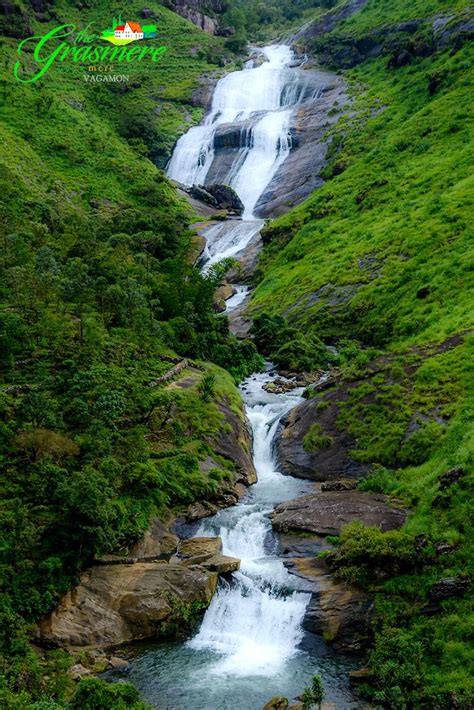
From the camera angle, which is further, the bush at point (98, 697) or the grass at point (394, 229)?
the grass at point (394, 229)

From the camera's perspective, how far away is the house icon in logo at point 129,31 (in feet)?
392

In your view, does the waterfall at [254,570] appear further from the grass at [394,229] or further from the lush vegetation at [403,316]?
the grass at [394,229]

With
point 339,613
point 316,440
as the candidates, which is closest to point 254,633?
point 339,613

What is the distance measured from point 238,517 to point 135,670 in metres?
9.03

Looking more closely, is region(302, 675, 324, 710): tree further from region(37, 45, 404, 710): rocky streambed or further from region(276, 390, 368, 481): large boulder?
region(276, 390, 368, 481): large boulder

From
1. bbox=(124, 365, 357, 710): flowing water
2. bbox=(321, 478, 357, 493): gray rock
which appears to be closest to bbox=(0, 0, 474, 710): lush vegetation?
bbox=(321, 478, 357, 493): gray rock

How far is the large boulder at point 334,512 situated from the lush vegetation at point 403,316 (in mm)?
840

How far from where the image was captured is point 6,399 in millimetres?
25125

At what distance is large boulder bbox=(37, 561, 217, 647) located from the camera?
20219 millimetres

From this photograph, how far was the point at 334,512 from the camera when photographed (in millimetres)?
25578

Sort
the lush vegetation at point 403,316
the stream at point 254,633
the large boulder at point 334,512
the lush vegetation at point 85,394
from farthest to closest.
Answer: the large boulder at point 334,512 → the lush vegetation at point 85,394 → the lush vegetation at point 403,316 → the stream at point 254,633

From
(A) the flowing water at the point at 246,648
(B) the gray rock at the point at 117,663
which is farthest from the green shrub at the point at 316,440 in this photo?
(B) the gray rock at the point at 117,663

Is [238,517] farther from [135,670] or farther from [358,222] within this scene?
[358,222]

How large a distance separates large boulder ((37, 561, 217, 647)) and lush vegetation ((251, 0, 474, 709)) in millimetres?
5749
